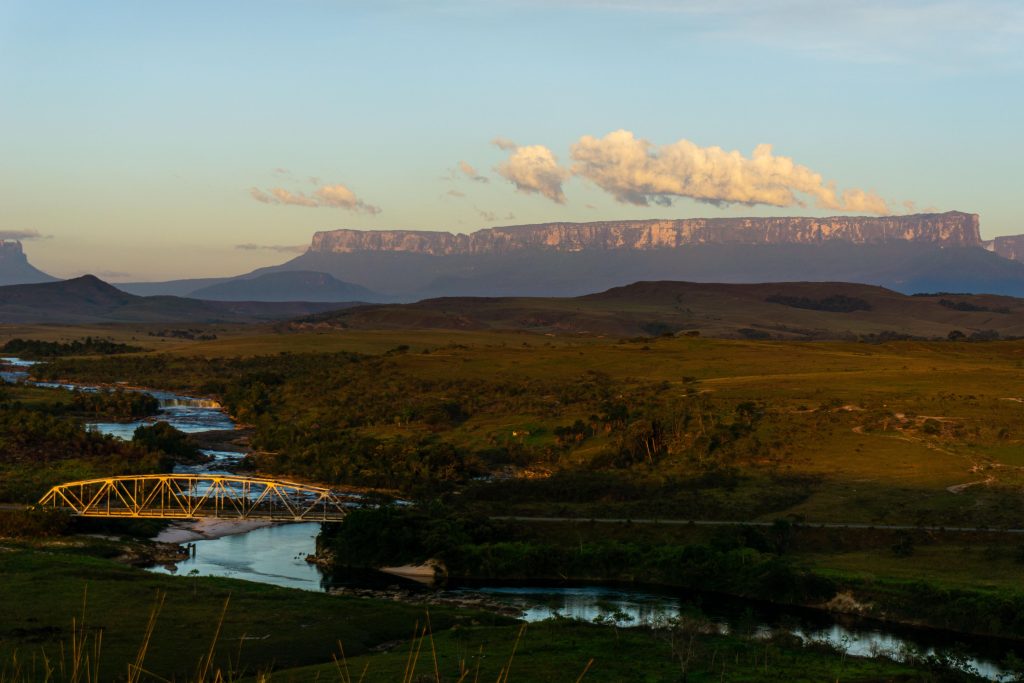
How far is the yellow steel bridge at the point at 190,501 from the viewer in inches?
3073

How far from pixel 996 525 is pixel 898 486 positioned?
35.3ft

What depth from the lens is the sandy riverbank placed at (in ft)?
268

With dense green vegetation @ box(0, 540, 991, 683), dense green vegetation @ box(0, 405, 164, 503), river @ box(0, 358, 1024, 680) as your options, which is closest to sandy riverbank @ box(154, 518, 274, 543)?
river @ box(0, 358, 1024, 680)

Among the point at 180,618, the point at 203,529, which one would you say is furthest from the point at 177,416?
the point at 180,618

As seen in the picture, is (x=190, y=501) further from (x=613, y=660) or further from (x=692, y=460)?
(x=613, y=660)

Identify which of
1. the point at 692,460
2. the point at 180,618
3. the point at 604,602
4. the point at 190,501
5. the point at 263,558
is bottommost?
the point at 604,602

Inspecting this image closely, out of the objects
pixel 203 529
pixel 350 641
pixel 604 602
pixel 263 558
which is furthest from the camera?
pixel 203 529

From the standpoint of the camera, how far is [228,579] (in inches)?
2544

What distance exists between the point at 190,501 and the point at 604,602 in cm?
3283

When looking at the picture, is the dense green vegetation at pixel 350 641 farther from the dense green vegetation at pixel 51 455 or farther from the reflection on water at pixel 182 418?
the reflection on water at pixel 182 418

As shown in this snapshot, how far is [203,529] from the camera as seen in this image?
276ft

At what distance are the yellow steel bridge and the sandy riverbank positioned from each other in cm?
122

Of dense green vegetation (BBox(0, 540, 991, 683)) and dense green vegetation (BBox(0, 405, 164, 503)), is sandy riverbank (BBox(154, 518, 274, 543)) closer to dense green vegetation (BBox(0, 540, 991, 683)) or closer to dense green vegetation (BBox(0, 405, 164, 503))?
dense green vegetation (BBox(0, 405, 164, 503))

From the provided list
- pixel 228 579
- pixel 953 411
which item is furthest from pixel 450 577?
pixel 953 411
